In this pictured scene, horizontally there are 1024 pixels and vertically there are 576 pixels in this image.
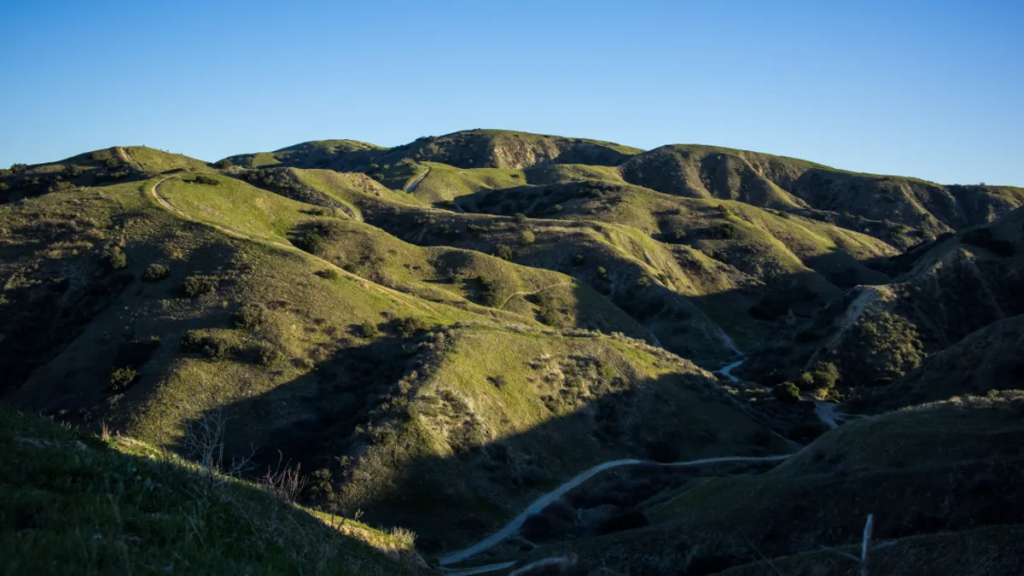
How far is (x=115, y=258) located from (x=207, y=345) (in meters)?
18.6

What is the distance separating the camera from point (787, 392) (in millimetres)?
70188

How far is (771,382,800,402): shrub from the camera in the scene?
229 feet

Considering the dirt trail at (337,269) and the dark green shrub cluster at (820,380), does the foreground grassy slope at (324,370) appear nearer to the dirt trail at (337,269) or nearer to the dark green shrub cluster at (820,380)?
the dirt trail at (337,269)

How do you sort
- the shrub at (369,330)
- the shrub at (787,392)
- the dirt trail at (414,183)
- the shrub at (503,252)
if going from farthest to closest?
the dirt trail at (414,183)
the shrub at (503,252)
the shrub at (787,392)
the shrub at (369,330)

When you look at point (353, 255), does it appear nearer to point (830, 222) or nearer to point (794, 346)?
point (794, 346)

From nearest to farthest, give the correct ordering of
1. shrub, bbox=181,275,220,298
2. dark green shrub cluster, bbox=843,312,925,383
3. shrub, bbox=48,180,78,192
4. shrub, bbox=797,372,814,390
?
shrub, bbox=181,275,220,298 < shrub, bbox=797,372,814,390 < dark green shrub cluster, bbox=843,312,925,383 < shrub, bbox=48,180,78,192

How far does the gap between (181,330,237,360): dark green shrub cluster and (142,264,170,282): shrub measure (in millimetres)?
11259

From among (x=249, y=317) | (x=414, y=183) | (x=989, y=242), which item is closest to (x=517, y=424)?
(x=249, y=317)

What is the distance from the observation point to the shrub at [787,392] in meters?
69.9

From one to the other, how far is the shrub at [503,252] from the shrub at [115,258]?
5443 cm

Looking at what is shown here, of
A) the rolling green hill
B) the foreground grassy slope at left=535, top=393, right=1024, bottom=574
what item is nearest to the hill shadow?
the rolling green hill

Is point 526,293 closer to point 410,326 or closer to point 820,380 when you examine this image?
point 410,326

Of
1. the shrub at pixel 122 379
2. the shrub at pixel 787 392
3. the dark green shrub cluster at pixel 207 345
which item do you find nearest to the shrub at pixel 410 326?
the dark green shrub cluster at pixel 207 345

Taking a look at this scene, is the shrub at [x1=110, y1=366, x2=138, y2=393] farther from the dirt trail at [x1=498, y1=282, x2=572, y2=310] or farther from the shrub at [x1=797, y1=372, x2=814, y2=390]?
the shrub at [x1=797, y1=372, x2=814, y2=390]
